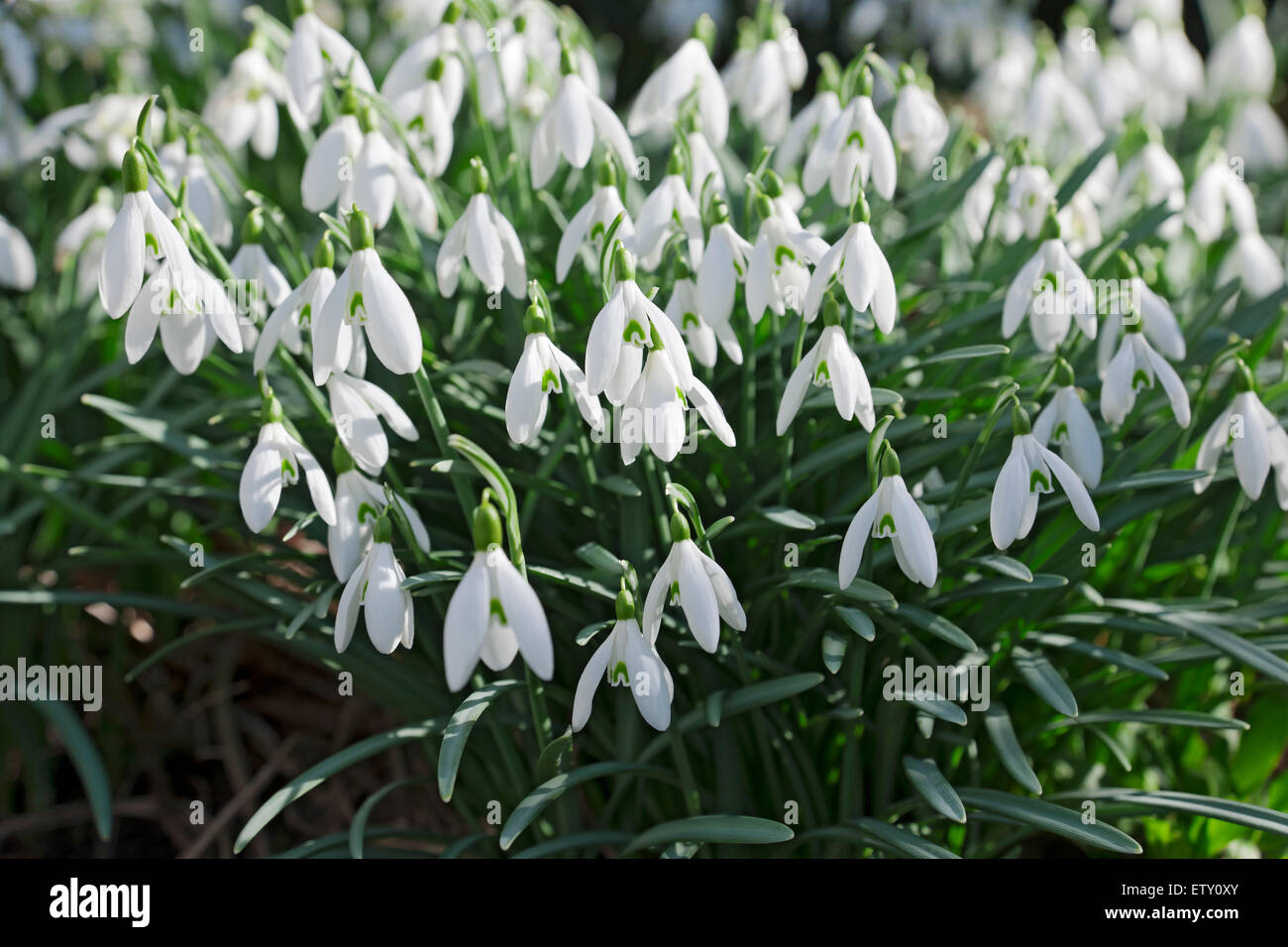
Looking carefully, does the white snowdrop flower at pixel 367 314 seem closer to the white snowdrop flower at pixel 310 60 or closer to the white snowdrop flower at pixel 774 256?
the white snowdrop flower at pixel 774 256

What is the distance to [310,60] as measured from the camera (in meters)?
1.52

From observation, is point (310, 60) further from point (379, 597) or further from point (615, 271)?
point (379, 597)

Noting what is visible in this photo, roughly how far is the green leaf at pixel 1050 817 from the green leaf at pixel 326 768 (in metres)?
0.68

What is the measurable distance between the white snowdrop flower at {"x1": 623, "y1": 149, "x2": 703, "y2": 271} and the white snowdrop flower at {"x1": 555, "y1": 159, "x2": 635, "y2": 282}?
2cm

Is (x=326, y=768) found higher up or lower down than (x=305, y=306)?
lower down

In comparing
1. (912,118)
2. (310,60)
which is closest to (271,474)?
(310,60)

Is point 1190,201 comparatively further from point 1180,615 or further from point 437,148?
point 437,148

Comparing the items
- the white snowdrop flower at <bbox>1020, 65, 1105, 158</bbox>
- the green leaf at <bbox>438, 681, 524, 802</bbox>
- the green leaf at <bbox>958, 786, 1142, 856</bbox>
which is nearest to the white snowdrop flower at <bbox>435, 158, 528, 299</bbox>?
the green leaf at <bbox>438, 681, 524, 802</bbox>

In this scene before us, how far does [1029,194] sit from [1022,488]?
2.08ft

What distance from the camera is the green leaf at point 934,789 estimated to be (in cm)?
120

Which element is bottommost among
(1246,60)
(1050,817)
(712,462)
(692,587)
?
(1050,817)

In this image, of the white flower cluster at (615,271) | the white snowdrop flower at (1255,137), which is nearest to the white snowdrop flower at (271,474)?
the white flower cluster at (615,271)
